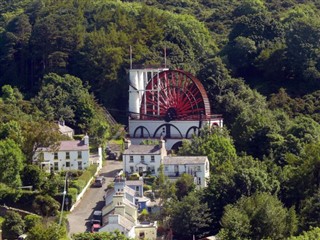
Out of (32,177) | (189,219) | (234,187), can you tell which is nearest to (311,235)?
(189,219)

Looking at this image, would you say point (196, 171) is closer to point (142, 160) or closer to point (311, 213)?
point (142, 160)

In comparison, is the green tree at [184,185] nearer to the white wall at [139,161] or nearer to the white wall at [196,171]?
the white wall at [196,171]

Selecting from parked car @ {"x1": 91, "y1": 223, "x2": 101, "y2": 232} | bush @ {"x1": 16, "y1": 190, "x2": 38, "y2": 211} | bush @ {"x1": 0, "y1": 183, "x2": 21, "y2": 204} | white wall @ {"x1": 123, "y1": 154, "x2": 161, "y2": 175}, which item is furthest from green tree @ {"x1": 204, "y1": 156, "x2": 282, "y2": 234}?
bush @ {"x1": 0, "y1": 183, "x2": 21, "y2": 204}

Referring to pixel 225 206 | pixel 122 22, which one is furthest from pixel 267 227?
pixel 122 22

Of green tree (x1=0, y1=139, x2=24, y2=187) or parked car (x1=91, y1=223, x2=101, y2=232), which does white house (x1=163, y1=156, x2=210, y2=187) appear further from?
green tree (x1=0, y1=139, x2=24, y2=187)

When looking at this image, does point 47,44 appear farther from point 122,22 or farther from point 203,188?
point 203,188

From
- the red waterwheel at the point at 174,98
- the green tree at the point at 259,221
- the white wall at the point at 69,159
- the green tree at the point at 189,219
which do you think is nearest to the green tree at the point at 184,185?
the green tree at the point at 189,219
